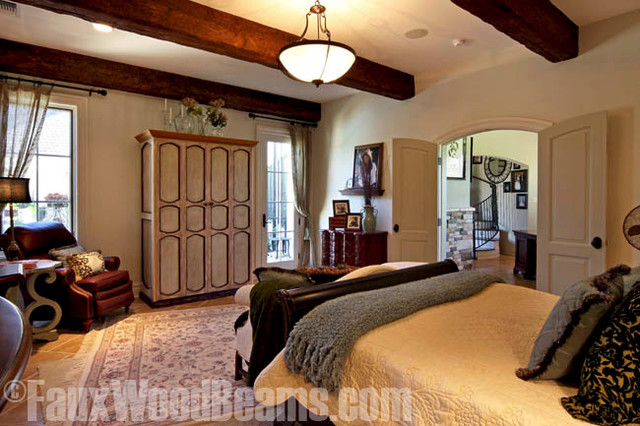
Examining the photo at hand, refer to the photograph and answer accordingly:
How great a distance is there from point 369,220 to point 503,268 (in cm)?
364

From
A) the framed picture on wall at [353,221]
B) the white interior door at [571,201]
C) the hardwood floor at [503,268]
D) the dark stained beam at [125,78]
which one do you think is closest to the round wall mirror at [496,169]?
the hardwood floor at [503,268]

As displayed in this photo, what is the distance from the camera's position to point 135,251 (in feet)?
15.8

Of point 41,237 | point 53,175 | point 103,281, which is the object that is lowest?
point 103,281

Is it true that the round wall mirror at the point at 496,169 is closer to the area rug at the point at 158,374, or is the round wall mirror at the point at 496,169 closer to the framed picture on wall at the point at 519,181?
the framed picture on wall at the point at 519,181

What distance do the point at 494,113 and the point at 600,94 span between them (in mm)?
943

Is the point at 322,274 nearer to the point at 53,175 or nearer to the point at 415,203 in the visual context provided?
the point at 415,203

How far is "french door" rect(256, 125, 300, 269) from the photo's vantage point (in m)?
5.84

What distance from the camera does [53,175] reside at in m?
4.32

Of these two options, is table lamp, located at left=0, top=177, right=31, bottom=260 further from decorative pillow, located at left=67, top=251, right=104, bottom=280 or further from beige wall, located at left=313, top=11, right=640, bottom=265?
beige wall, located at left=313, top=11, right=640, bottom=265

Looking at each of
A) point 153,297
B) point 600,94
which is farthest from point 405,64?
point 153,297

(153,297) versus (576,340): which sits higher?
(576,340)

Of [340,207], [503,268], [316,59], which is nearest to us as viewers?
[316,59]

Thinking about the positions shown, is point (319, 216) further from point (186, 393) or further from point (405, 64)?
point (186, 393)

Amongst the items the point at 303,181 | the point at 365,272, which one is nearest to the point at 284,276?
the point at 365,272
